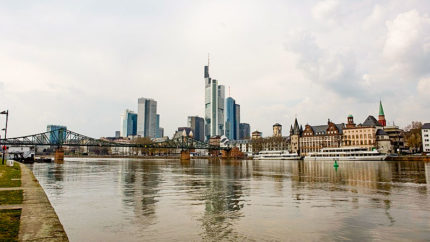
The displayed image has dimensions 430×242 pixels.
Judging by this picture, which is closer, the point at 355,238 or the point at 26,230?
the point at 26,230

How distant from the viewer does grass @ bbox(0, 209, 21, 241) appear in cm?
1032

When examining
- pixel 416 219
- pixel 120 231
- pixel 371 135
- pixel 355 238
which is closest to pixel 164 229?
pixel 120 231

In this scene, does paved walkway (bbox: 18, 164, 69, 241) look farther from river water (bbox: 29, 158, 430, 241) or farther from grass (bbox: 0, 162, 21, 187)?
grass (bbox: 0, 162, 21, 187)

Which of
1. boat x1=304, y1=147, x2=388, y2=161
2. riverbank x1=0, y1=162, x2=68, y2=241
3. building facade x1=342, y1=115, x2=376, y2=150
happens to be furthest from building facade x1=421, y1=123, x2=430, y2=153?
riverbank x1=0, y1=162, x2=68, y2=241

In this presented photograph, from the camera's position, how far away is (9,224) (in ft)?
38.9

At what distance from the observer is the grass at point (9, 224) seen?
1032cm

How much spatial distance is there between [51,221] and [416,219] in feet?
56.8

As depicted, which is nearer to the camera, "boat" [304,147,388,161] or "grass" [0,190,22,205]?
"grass" [0,190,22,205]

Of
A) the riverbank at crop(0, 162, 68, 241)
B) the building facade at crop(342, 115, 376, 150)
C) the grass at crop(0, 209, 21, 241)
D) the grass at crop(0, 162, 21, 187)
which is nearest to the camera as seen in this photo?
the grass at crop(0, 209, 21, 241)

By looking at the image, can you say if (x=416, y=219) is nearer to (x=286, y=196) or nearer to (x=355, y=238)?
(x=355, y=238)

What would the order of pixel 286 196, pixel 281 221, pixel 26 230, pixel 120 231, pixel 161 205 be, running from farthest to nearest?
pixel 286 196
pixel 161 205
pixel 281 221
pixel 120 231
pixel 26 230

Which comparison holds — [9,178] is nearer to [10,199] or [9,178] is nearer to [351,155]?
[10,199]

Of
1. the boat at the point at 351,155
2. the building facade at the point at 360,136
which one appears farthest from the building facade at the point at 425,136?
the boat at the point at 351,155

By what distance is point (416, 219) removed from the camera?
616 inches
